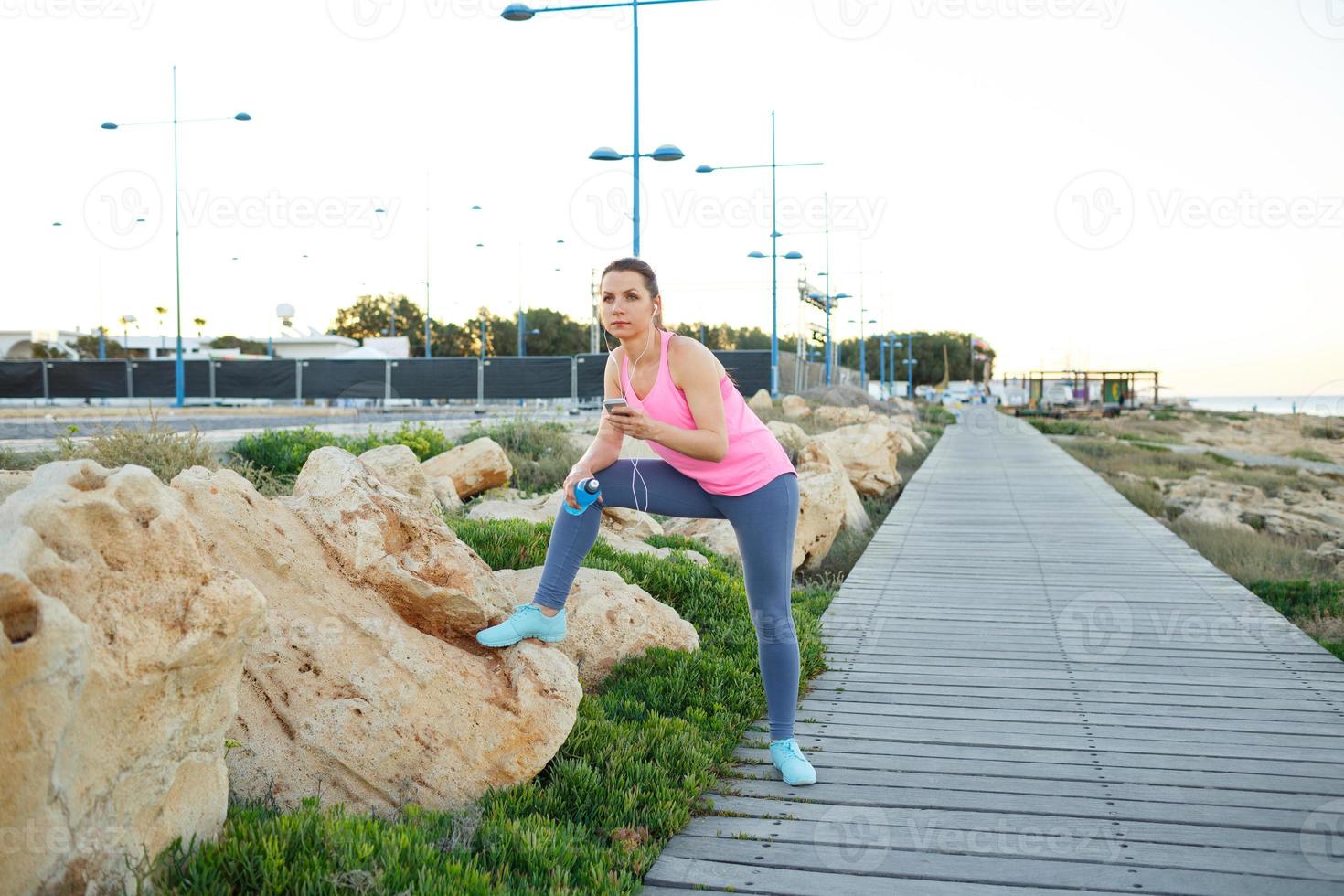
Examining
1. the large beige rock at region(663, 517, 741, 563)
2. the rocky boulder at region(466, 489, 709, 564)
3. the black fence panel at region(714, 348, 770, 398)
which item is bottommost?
the large beige rock at region(663, 517, 741, 563)

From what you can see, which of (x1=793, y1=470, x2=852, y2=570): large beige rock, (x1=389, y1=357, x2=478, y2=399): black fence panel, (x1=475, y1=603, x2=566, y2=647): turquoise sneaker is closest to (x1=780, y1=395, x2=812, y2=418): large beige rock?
(x1=389, y1=357, x2=478, y2=399): black fence panel

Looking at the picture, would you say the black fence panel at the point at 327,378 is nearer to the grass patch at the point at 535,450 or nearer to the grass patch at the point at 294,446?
the grass patch at the point at 535,450

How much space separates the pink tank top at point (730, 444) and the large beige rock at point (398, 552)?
1.10 meters

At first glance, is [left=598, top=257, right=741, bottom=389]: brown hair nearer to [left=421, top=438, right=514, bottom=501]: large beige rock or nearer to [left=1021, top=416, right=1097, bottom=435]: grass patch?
[left=421, top=438, right=514, bottom=501]: large beige rock

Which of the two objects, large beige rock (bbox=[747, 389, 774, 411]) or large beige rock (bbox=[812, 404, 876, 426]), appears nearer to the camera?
large beige rock (bbox=[812, 404, 876, 426])

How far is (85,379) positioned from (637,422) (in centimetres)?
3922

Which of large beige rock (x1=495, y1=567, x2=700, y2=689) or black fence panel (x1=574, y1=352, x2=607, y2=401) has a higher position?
black fence panel (x1=574, y1=352, x2=607, y2=401)

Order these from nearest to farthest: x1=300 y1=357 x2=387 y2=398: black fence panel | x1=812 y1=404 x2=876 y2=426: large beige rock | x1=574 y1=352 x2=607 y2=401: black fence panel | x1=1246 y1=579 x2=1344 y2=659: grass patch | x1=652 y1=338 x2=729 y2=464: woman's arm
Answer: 1. x1=652 y1=338 x2=729 y2=464: woman's arm
2. x1=1246 y1=579 x2=1344 y2=659: grass patch
3. x1=812 y1=404 x2=876 y2=426: large beige rock
4. x1=574 y1=352 x2=607 y2=401: black fence panel
5. x1=300 y1=357 x2=387 y2=398: black fence panel

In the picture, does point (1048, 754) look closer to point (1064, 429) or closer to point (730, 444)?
point (730, 444)

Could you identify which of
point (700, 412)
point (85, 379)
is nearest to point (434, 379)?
point (85, 379)

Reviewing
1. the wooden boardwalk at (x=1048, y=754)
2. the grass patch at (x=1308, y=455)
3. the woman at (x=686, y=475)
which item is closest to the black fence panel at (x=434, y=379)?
the wooden boardwalk at (x=1048, y=754)

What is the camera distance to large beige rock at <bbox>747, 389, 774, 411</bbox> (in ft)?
98.4

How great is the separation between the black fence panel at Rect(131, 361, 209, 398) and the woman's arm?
120ft

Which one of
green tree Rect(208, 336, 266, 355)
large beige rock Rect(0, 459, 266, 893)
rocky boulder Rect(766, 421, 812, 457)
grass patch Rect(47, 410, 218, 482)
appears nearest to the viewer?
large beige rock Rect(0, 459, 266, 893)
